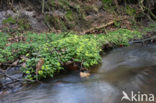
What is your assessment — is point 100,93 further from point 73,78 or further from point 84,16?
point 84,16

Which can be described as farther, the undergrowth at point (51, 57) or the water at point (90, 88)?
the undergrowth at point (51, 57)

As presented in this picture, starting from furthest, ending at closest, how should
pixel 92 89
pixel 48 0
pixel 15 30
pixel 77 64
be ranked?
pixel 48 0
pixel 15 30
pixel 77 64
pixel 92 89

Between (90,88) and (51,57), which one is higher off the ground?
(51,57)

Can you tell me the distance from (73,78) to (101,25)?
7.49m

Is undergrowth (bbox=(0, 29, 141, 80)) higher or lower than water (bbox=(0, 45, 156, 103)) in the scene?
higher

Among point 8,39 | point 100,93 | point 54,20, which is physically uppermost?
point 54,20

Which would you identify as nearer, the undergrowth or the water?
the water

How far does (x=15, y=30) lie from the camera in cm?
955

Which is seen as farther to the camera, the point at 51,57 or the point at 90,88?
the point at 51,57

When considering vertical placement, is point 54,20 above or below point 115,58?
above

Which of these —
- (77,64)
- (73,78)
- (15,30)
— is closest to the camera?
(73,78)

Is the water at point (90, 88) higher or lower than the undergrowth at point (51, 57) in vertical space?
lower

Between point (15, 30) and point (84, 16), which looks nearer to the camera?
point (15, 30)

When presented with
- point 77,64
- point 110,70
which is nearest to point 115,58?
point 110,70
